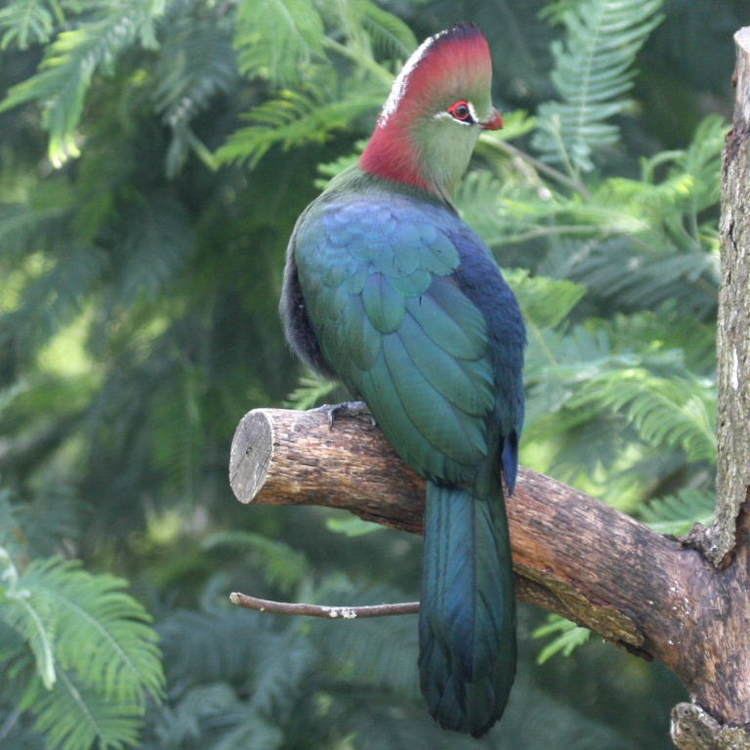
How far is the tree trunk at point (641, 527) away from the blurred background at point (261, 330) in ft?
1.16

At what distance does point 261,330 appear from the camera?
13.4 ft

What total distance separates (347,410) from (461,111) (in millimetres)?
810

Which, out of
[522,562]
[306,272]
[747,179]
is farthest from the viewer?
[306,272]

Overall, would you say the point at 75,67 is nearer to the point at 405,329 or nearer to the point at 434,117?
the point at 434,117

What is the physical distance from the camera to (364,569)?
4281mm

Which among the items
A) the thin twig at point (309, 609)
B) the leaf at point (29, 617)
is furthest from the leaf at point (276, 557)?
the thin twig at point (309, 609)

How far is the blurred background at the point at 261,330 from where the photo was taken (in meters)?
3.02

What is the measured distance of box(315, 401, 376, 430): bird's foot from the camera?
244 centimetres

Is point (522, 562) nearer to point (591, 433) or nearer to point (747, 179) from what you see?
point (747, 179)

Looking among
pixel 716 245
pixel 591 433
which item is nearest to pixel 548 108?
pixel 716 245

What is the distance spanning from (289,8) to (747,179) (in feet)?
4.22

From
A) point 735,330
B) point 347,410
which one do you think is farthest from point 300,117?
point 735,330

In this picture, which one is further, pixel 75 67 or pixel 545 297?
pixel 75 67

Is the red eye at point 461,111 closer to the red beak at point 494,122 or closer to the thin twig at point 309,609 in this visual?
the red beak at point 494,122
